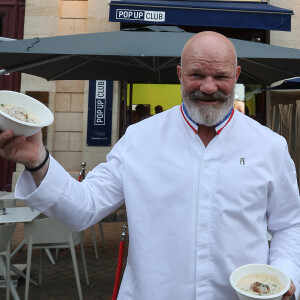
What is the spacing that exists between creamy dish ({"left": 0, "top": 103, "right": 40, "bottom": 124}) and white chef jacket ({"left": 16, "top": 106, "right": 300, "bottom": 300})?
0.18 meters

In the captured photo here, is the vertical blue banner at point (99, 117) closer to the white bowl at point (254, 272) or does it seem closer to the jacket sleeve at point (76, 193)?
the jacket sleeve at point (76, 193)

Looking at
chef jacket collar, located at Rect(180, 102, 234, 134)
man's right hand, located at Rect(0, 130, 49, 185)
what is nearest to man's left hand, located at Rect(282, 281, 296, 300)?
chef jacket collar, located at Rect(180, 102, 234, 134)

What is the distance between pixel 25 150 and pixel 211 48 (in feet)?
2.59

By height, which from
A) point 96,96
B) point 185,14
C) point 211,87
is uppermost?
point 185,14

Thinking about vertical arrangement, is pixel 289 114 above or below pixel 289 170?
above

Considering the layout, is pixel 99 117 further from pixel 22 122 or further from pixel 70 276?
pixel 22 122

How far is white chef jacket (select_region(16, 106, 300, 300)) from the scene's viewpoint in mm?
1425

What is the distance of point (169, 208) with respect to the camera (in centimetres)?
146

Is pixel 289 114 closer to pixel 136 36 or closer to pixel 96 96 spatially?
pixel 136 36

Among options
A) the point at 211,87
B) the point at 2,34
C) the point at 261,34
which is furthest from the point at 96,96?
the point at 211,87

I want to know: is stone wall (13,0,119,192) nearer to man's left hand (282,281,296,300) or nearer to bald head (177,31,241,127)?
bald head (177,31,241,127)

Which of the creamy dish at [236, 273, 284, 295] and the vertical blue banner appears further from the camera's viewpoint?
the vertical blue banner

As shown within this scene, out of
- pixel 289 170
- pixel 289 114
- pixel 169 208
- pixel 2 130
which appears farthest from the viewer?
pixel 289 114

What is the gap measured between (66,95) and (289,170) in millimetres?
7415
